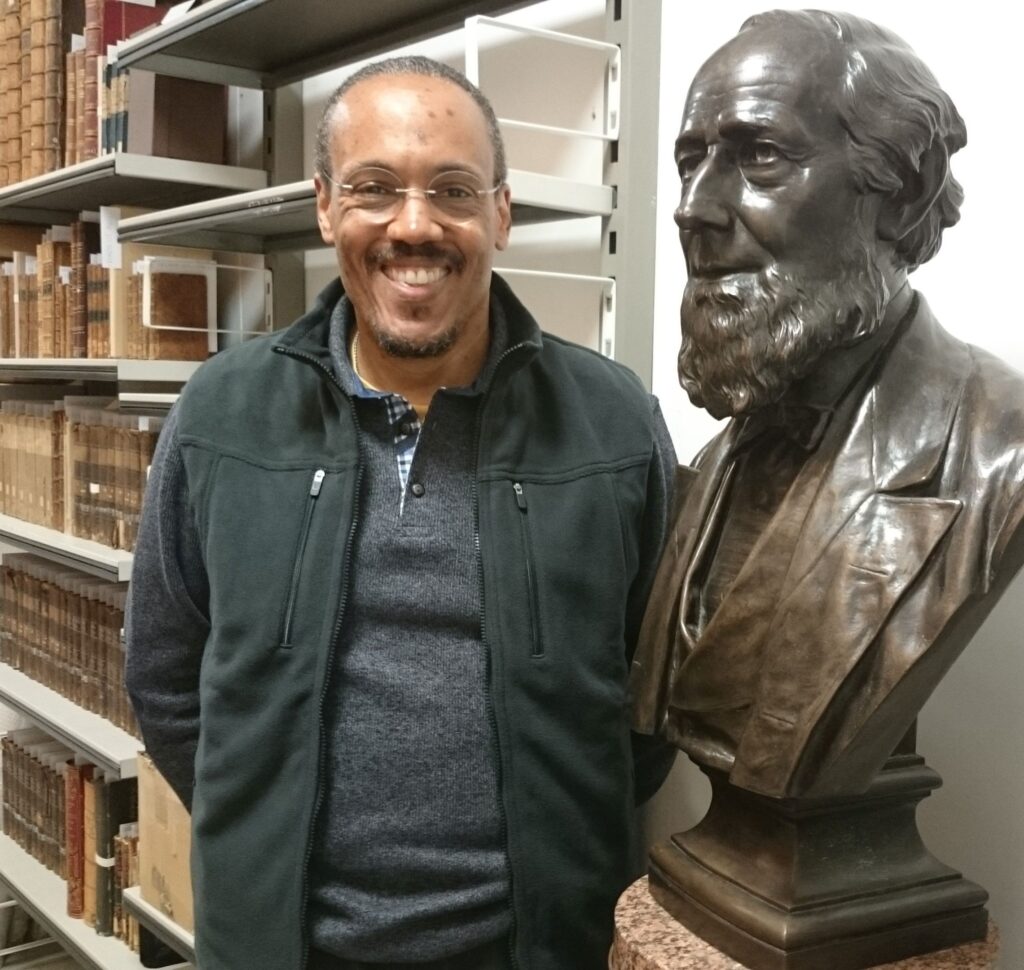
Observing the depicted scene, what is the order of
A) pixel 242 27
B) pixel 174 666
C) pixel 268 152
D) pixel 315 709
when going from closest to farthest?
pixel 315 709, pixel 174 666, pixel 242 27, pixel 268 152

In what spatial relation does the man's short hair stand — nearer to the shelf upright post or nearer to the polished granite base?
the shelf upright post

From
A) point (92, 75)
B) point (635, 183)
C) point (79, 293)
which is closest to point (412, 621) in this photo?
point (635, 183)

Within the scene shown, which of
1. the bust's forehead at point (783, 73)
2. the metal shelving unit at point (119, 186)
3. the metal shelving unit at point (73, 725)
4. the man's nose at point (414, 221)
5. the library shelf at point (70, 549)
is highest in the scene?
the metal shelving unit at point (119, 186)

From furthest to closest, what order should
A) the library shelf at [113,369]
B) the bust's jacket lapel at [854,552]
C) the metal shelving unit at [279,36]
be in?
1. the library shelf at [113,369]
2. the metal shelving unit at [279,36]
3. the bust's jacket lapel at [854,552]

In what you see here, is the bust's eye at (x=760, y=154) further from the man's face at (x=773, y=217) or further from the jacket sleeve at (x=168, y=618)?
the jacket sleeve at (x=168, y=618)

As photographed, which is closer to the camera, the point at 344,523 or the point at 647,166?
the point at 344,523

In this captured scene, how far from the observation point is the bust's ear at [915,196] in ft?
3.05

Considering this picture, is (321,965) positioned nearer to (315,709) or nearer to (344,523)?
(315,709)

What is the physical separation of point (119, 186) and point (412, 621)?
1591mm

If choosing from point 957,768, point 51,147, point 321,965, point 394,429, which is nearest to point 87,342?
point 51,147

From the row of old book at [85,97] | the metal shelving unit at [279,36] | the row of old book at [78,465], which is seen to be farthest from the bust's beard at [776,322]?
the row of old book at [85,97]

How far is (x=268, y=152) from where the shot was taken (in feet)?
7.91

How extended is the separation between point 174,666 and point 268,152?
1.34 metres

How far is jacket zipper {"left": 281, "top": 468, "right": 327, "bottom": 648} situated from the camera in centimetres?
126
